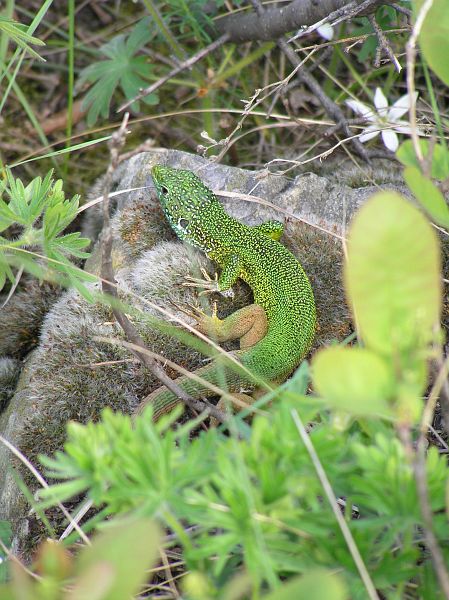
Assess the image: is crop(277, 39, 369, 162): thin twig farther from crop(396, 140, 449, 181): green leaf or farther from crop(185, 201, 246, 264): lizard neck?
crop(396, 140, 449, 181): green leaf

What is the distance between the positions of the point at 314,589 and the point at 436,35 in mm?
1737

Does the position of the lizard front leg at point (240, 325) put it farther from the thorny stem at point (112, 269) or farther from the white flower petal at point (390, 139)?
the white flower petal at point (390, 139)

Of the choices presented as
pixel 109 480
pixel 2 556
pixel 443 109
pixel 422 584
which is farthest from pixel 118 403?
pixel 443 109

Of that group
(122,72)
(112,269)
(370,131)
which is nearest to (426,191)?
(112,269)

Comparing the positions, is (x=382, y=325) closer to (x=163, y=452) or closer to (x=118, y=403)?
(x=163, y=452)

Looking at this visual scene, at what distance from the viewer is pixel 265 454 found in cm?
182

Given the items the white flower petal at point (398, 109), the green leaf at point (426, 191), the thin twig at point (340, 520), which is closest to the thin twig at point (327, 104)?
the white flower petal at point (398, 109)

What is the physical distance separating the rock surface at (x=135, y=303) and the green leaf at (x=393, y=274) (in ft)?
4.97

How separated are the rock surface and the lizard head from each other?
0.34ft

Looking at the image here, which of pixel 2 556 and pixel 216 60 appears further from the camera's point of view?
pixel 216 60

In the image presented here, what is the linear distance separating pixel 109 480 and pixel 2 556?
106cm

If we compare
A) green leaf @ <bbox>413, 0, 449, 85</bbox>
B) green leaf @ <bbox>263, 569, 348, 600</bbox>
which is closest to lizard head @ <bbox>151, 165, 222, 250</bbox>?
green leaf @ <bbox>413, 0, 449, 85</bbox>

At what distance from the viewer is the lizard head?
4164 mm

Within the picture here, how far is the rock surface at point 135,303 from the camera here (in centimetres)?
345
